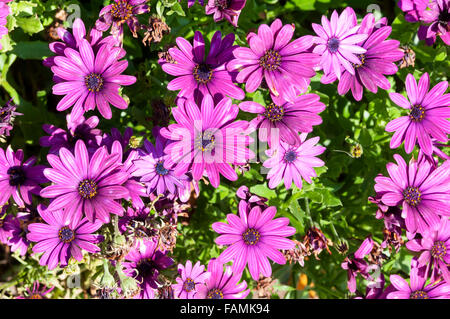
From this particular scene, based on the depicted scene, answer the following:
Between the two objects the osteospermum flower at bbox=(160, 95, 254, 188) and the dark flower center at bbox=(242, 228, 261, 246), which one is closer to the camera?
the osteospermum flower at bbox=(160, 95, 254, 188)

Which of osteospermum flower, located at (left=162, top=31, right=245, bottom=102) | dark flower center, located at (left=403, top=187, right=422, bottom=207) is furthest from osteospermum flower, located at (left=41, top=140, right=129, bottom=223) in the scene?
dark flower center, located at (left=403, top=187, right=422, bottom=207)

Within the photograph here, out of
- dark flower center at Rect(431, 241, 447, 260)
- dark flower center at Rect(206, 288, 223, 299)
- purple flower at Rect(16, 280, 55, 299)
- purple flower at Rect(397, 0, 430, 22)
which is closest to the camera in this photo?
purple flower at Rect(397, 0, 430, 22)

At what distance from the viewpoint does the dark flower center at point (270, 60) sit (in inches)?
57.7

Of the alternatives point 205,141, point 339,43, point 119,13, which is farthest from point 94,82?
point 339,43

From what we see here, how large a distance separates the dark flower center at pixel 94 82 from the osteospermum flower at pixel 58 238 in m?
0.48

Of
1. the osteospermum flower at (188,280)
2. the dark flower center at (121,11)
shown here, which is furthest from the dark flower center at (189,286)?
the dark flower center at (121,11)

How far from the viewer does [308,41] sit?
4.74 feet

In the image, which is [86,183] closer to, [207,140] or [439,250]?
[207,140]

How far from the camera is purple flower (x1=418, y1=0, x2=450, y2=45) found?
157 cm

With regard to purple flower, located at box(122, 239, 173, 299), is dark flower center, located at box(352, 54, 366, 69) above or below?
above

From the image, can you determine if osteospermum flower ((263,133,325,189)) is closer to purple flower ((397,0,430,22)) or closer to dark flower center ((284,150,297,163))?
dark flower center ((284,150,297,163))

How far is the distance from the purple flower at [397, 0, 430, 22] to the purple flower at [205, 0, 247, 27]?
662mm

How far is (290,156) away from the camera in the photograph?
1.65 meters
